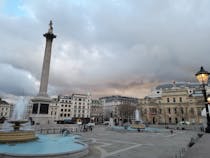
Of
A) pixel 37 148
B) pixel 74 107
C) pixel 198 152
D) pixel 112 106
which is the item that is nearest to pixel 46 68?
pixel 37 148

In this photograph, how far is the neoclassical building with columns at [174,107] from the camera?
3127 inches

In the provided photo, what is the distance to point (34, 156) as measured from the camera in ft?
37.8

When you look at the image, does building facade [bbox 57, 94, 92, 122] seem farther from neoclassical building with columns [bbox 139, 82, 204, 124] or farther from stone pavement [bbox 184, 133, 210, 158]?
stone pavement [bbox 184, 133, 210, 158]

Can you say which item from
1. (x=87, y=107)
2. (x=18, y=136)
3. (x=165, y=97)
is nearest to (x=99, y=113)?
(x=87, y=107)

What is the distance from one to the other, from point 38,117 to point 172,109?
63.4 meters

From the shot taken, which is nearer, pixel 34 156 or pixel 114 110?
pixel 34 156

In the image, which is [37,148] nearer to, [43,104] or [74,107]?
[43,104]

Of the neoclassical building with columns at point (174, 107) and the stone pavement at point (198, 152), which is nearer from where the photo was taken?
the stone pavement at point (198, 152)

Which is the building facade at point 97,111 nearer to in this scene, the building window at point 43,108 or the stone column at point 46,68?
the stone column at point 46,68

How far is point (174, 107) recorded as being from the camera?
279 feet

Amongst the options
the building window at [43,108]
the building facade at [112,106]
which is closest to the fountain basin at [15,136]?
the building window at [43,108]

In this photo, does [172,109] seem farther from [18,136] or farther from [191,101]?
[18,136]

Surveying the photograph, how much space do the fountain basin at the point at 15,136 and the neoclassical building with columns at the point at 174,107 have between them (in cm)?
7351

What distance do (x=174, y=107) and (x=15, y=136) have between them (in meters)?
78.4
